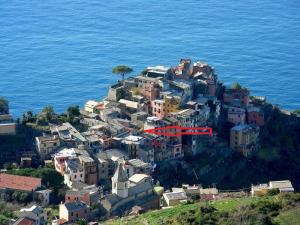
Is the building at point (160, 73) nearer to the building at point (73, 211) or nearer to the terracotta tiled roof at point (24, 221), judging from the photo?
the building at point (73, 211)

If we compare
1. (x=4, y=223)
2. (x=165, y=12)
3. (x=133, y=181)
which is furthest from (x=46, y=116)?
(x=165, y=12)

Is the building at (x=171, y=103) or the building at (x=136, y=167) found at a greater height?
the building at (x=171, y=103)

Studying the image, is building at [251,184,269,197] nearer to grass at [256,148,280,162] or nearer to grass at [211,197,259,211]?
grass at [211,197,259,211]

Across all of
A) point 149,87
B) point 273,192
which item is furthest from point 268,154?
point 273,192

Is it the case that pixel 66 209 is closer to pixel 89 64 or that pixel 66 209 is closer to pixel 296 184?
pixel 296 184

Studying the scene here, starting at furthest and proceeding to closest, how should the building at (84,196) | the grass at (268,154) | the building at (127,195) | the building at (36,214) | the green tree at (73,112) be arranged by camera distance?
the grass at (268,154) < the green tree at (73,112) < the building at (84,196) < the building at (127,195) < the building at (36,214)

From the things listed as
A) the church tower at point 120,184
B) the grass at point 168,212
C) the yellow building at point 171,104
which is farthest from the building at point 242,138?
the grass at point 168,212

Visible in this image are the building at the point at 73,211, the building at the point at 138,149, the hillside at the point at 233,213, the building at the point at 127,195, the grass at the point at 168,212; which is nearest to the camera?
the hillside at the point at 233,213

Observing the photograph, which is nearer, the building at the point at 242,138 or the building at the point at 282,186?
the building at the point at 282,186
